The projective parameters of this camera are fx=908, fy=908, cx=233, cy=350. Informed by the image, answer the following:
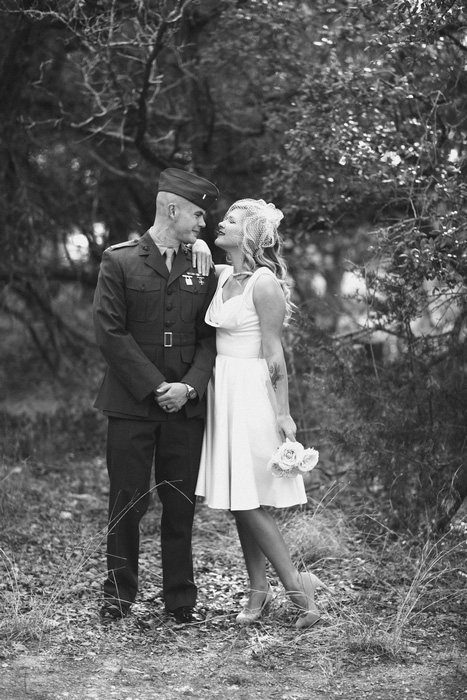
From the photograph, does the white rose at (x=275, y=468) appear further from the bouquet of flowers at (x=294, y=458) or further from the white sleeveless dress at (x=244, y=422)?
the white sleeveless dress at (x=244, y=422)

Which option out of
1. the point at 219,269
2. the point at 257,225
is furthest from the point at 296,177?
the point at 257,225

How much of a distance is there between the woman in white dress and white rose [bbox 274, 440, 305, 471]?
0.43ft

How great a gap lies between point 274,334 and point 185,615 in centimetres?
150

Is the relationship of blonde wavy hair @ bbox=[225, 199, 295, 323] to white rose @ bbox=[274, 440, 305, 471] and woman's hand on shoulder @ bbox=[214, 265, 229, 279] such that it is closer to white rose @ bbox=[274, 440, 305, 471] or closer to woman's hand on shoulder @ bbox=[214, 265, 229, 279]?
woman's hand on shoulder @ bbox=[214, 265, 229, 279]

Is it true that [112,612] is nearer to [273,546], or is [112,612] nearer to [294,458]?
[273,546]

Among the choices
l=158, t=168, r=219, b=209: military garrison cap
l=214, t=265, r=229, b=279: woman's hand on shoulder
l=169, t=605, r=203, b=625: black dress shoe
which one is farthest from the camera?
l=214, t=265, r=229, b=279: woman's hand on shoulder

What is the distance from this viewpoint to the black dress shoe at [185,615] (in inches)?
180

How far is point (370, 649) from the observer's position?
4.16 metres

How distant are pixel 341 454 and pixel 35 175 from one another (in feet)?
16.1

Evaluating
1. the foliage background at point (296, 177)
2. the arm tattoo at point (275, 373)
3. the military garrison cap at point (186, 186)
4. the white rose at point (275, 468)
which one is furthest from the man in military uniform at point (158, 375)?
the foliage background at point (296, 177)

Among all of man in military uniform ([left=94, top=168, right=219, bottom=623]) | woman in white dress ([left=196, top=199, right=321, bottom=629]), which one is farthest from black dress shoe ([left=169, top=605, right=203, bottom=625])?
woman in white dress ([left=196, top=199, right=321, bottom=629])

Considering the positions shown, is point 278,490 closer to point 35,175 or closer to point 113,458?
point 113,458

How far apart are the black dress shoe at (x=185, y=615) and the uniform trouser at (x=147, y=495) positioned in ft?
0.08

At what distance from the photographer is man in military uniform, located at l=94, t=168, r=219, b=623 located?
174 inches
